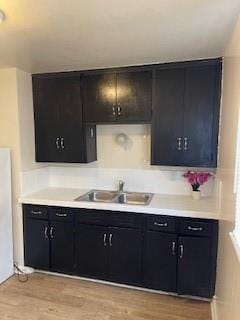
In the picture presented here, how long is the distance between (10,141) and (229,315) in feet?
8.76

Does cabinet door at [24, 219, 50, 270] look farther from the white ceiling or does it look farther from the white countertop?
the white ceiling

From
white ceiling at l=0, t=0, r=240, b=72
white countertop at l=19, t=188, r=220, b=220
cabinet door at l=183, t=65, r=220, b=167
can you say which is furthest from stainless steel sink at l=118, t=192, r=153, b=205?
white ceiling at l=0, t=0, r=240, b=72

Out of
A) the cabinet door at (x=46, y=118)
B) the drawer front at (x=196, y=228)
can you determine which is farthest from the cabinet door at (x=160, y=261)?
the cabinet door at (x=46, y=118)

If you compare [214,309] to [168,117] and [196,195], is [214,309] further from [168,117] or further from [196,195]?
[168,117]

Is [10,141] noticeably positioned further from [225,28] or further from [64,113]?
[225,28]

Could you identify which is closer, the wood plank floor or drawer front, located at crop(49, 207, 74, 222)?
the wood plank floor

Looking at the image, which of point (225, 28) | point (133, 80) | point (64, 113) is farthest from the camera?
point (64, 113)

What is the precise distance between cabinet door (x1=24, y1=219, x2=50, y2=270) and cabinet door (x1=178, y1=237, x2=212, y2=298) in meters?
1.50

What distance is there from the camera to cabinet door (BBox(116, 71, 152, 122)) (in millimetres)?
2830

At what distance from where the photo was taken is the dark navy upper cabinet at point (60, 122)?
3.07 meters

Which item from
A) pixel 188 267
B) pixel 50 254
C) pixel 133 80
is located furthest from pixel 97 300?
pixel 133 80

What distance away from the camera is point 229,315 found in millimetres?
1670

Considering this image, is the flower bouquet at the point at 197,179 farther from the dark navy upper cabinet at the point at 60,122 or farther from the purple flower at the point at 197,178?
the dark navy upper cabinet at the point at 60,122

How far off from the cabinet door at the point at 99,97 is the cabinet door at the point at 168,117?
0.49 meters
